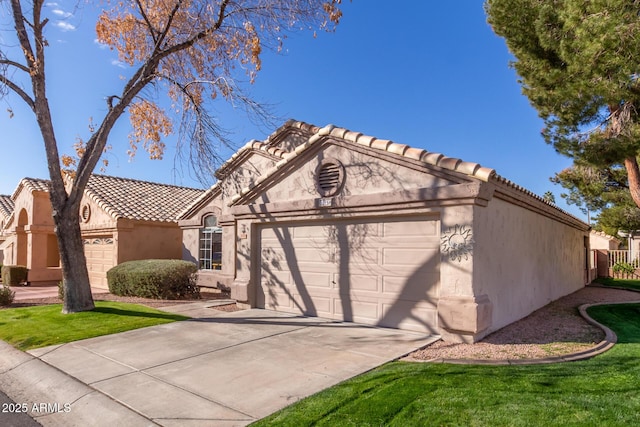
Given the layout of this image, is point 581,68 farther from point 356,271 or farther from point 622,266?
point 622,266

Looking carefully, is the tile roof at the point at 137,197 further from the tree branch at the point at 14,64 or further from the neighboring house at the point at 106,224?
the tree branch at the point at 14,64

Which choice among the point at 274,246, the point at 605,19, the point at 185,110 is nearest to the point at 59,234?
the point at 185,110

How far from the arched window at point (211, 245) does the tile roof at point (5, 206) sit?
58.5 ft

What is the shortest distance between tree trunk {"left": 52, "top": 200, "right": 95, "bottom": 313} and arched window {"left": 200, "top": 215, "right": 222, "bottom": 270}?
5.53m

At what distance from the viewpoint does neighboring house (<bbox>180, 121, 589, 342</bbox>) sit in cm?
769

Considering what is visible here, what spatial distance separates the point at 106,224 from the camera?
17844mm

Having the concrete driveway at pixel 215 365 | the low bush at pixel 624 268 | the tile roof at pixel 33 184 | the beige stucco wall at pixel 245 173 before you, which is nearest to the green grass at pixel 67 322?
the concrete driveway at pixel 215 365

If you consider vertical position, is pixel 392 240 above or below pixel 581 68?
below

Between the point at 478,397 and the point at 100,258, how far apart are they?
18378 mm

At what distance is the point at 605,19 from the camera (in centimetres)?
767

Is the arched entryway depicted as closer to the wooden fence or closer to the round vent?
the round vent

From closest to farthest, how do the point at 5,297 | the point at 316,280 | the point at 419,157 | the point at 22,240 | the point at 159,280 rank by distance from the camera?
the point at 419,157 < the point at 316,280 < the point at 5,297 < the point at 159,280 < the point at 22,240

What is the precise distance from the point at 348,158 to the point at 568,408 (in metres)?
6.33

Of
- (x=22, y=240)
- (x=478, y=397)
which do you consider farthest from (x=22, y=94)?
(x=22, y=240)
